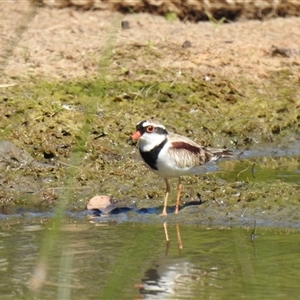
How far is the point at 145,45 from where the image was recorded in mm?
10969

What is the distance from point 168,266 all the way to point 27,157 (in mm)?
2986

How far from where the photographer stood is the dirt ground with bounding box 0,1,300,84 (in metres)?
10.5

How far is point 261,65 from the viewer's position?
35.4ft

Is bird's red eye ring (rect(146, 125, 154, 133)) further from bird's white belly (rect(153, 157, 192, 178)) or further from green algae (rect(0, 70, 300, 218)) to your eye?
green algae (rect(0, 70, 300, 218))

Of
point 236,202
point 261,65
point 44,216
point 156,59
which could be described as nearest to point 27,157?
point 44,216

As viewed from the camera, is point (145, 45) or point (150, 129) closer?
point (150, 129)

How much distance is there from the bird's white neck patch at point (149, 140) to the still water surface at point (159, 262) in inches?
24.5

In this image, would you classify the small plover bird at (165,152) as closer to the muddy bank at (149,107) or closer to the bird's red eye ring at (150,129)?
the bird's red eye ring at (150,129)

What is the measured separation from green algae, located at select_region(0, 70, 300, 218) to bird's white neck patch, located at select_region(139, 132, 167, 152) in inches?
24.5

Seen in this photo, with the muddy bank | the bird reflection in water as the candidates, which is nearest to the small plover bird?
the muddy bank

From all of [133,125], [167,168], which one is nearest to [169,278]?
[167,168]

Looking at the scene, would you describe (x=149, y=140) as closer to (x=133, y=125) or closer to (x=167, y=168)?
(x=167, y=168)

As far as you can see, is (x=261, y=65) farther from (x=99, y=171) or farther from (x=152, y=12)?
(x=99, y=171)

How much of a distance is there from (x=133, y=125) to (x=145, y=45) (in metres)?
1.86
